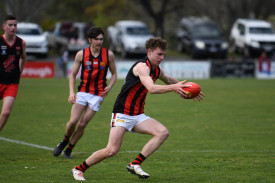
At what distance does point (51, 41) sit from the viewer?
4488 centimetres

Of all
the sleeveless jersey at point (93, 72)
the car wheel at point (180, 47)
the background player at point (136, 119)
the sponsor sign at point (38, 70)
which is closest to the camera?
the background player at point (136, 119)

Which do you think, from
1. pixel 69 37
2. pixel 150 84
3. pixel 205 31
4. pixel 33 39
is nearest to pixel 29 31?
pixel 33 39

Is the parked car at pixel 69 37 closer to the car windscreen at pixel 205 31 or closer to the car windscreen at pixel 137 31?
the car windscreen at pixel 137 31

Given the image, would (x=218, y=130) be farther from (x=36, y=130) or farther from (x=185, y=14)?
(x=185, y=14)

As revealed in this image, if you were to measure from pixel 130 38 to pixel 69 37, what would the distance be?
5.09m

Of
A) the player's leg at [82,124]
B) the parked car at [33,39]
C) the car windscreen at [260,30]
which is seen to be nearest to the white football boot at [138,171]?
the player's leg at [82,124]

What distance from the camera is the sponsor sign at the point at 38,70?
102 feet

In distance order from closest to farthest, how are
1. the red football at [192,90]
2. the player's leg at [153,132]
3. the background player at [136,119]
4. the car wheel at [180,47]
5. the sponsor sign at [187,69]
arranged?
1. the red football at [192,90]
2. the background player at [136,119]
3. the player's leg at [153,132]
4. the sponsor sign at [187,69]
5. the car wheel at [180,47]

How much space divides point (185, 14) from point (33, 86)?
34697mm

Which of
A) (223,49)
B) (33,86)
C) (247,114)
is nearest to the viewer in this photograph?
(247,114)

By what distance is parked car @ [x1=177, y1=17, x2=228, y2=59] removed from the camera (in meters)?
38.8

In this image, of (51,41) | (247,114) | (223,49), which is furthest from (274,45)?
(247,114)

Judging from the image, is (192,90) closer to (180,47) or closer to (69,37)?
(69,37)

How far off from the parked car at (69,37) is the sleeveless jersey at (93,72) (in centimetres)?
2990
